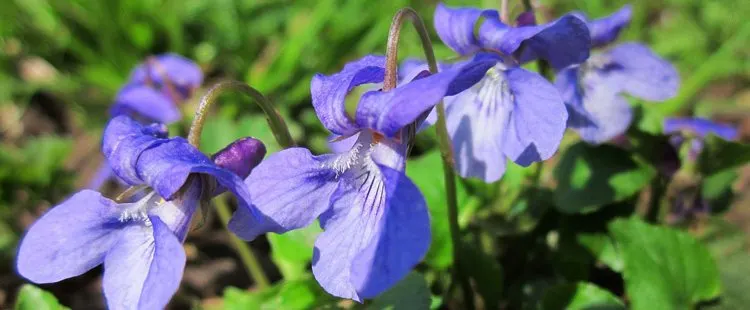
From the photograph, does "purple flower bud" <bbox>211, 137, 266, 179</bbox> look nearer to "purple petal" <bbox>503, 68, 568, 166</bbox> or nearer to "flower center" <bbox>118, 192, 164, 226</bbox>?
"flower center" <bbox>118, 192, 164, 226</bbox>

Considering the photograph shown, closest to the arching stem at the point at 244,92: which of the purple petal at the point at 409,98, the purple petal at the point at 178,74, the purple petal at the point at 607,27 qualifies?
the purple petal at the point at 409,98

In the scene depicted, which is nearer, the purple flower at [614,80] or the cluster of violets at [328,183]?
the cluster of violets at [328,183]

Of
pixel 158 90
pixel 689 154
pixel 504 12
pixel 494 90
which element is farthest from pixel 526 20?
pixel 158 90

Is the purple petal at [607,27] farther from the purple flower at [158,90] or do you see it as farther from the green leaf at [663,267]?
the purple flower at [158,90]

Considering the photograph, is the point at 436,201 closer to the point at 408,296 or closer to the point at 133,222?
the point at 408,296

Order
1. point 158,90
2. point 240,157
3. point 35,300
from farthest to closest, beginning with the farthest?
point 158,90 < point 35,300 < point 240,157
